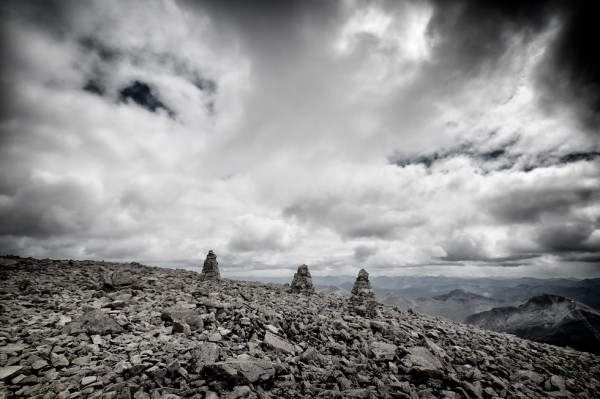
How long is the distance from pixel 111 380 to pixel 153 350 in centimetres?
212

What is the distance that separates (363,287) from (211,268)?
56.4 ft

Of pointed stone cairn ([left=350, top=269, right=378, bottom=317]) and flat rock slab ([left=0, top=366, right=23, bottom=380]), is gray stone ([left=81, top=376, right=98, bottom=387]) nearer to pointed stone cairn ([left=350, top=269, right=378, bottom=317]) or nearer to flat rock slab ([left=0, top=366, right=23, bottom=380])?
flat rock slab ([left=0, top=366, right=23, bottom=380])

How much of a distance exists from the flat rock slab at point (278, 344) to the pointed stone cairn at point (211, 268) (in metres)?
17.5

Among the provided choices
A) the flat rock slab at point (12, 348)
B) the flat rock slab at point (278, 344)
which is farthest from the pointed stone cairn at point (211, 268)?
the flat rock slab at point (12, 348)

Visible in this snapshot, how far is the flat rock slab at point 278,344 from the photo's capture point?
46.1ft

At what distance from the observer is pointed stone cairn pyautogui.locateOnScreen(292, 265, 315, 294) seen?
30.2 meters

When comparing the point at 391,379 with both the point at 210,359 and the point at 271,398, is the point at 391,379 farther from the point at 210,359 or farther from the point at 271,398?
the point at 210,359

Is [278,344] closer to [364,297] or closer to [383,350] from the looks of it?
[383,350]

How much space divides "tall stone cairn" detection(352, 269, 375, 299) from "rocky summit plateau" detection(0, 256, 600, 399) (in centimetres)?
546

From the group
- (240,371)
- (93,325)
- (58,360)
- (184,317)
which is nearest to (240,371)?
(240,371)

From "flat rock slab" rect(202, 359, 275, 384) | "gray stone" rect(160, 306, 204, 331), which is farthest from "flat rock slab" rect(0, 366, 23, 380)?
"flat rock slab" rect(202, 359, 275, 384)

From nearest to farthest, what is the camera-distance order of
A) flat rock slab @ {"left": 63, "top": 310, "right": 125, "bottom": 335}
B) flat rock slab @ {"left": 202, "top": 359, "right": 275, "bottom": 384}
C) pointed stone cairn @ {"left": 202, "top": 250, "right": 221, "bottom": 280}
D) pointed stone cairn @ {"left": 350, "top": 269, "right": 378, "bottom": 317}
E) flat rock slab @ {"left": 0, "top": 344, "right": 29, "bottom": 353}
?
1. flat rock slab @ {"left": 202, "top": 359, "right": 275, "bottom": 384}
2. flat rock slab @ {"left": 0, "top": 344, "right": 29, "bottom": 353}
3. flat rock slab @ {"left": 63, "top": 310, "right": 125, "bottom": 335}
4. pointed stone cairn @ {"left": 350, "top": 269, "right": 378, "bottom": 317}
5. pointed stone cairn @ {"left": 202, "top": 250, "right": 221, "bottom": 280}

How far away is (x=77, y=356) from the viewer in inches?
448

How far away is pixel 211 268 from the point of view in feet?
102
